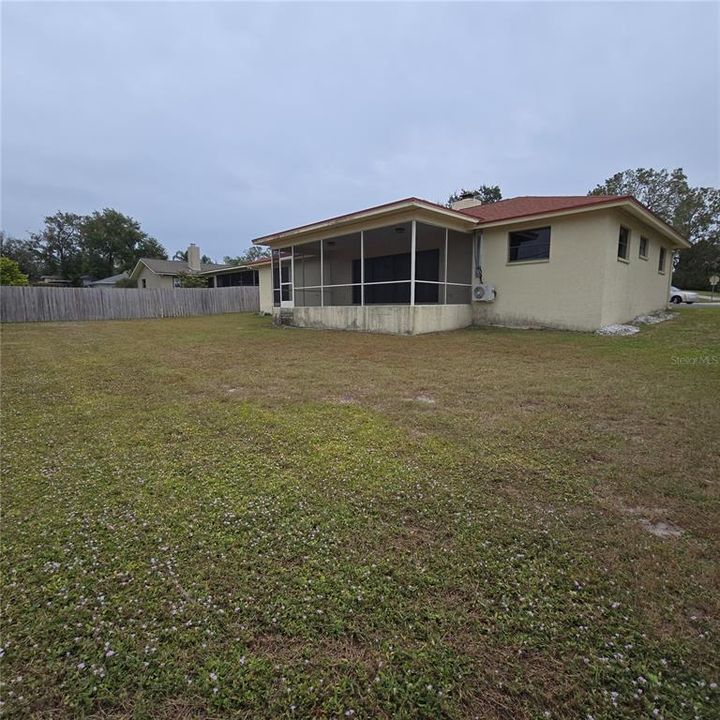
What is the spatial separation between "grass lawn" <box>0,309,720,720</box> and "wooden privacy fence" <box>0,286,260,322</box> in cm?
1602

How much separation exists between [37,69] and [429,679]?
14.9 m

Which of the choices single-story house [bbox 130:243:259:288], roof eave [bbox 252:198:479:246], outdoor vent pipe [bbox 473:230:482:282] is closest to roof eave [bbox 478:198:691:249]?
outdoor vent pipe [bbox 473:230:482:282]

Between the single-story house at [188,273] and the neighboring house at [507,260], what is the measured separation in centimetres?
1482

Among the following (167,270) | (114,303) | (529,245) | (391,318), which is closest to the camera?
(391,318)

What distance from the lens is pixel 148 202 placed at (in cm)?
4116

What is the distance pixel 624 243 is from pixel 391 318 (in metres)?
6.59

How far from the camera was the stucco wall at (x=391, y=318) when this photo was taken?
9.88m

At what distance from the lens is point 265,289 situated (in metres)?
19.0

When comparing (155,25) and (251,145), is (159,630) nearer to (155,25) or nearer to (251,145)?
(155,25)

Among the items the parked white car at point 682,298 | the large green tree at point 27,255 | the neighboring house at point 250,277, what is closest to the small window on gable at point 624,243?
the neighboring house at point 250,277

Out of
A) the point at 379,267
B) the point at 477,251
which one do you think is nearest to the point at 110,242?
the point at 379,267

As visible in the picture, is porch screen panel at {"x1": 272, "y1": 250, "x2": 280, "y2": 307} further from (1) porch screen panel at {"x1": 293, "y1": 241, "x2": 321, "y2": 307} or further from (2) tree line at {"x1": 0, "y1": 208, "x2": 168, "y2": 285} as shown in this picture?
(2) tree line at {"x1": 0, "y1": 208, "x2": 168, "y2": 285}

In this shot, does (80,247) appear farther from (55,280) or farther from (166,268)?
(166,268)

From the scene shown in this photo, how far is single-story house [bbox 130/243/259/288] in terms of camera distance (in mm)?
27453
